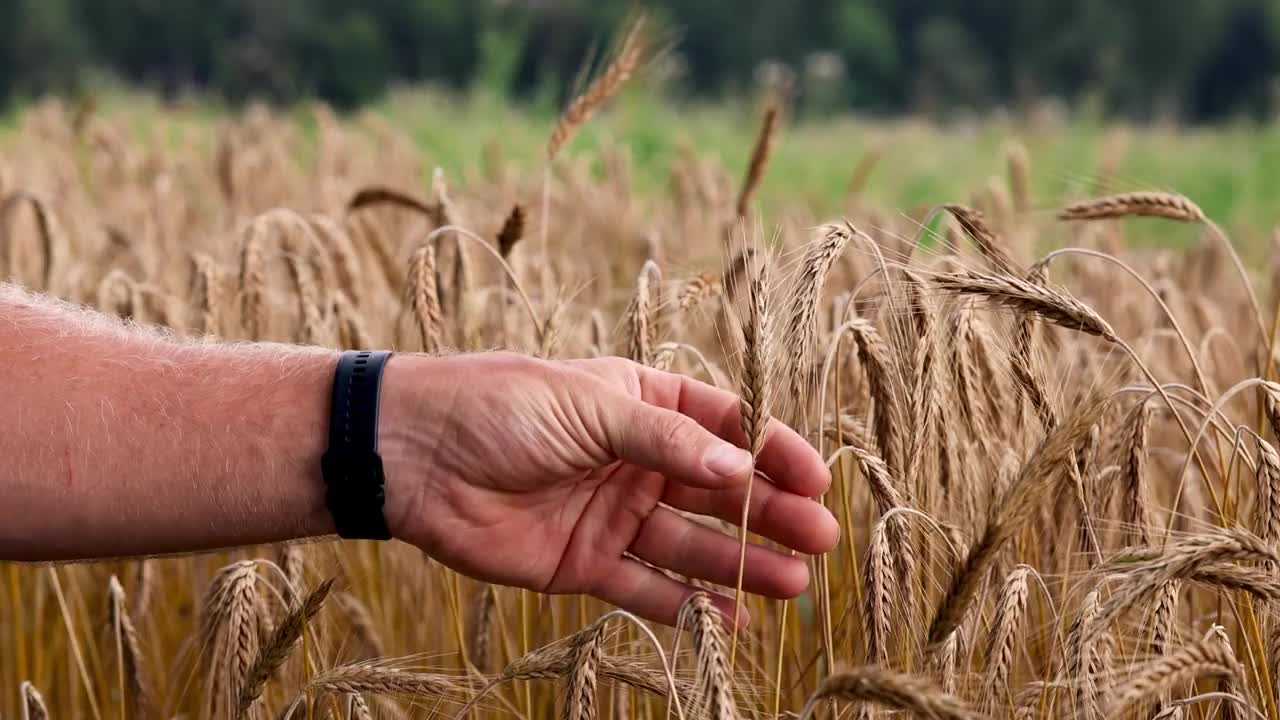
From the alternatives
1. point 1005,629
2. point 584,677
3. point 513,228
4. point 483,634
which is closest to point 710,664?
point 584,677

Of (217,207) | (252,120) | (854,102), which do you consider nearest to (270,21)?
(854,102)

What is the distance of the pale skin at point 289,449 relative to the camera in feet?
5.74

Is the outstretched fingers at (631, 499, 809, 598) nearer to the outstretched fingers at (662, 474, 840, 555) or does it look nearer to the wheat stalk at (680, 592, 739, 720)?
the outstretched fingers at (662, 474, 840, 555)

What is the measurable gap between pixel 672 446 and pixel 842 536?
811mm

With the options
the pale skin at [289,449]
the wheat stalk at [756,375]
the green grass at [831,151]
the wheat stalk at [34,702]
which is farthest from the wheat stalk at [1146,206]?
the green grass at [831,151]

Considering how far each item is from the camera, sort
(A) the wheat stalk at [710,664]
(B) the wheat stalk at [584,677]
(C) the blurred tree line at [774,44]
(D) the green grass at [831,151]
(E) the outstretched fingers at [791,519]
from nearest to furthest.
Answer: (A) the wheat stalk at [710,664] → (B) the wheat stalk at [584,677] → (E) the outstretched fingers at [791,519] → (D) the green grass at [831,151] → (C) the blurred tree line at [774,44]

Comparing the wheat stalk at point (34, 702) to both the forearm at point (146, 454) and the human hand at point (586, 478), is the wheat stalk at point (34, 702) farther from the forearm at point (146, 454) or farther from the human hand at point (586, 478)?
the human hand at point (586, 478)

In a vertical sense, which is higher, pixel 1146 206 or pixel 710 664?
pixel 1146 206

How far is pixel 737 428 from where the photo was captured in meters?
1.94

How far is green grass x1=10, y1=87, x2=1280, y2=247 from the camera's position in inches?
362

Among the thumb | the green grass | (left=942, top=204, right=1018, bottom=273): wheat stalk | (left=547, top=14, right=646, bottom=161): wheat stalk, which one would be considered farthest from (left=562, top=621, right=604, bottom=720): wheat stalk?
the green grass

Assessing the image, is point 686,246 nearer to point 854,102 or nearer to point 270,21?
point 270,21

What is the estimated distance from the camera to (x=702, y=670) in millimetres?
1404

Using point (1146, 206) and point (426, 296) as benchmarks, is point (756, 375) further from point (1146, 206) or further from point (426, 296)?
point (1146, 206)
